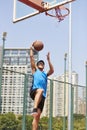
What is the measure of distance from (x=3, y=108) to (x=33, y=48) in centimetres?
285

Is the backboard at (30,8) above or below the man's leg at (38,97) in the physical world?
above

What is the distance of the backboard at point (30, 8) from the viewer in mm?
9969

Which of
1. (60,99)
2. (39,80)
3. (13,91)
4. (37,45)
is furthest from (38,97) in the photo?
(60,99)

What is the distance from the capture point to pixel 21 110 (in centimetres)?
1038

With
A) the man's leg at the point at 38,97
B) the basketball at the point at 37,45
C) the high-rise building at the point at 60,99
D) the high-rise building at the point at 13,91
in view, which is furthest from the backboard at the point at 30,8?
the man's leg at the point at 38,97

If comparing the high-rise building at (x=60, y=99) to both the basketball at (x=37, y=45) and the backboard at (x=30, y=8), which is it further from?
the basketball at (x=37, y=45)

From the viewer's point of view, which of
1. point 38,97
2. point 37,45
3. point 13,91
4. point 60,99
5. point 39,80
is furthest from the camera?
point 60,99

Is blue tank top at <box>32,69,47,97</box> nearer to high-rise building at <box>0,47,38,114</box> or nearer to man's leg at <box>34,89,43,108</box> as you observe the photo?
man's leg at <box>34,89,43,108</box>

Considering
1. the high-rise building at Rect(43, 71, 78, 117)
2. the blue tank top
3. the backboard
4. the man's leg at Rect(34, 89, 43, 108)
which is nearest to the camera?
the man's leg at Rect(34, 89, 43, 108)

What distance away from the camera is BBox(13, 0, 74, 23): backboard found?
997 cm

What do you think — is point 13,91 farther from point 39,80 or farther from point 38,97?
point 38,97

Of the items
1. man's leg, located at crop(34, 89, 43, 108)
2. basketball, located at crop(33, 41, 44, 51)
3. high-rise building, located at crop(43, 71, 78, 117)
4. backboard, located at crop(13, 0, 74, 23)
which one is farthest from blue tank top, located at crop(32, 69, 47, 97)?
high-rise building, located at crop(43, 71, 78, 117)

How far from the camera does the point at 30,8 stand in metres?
10.4

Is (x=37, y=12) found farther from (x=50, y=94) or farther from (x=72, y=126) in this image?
(x=72, y=126)
